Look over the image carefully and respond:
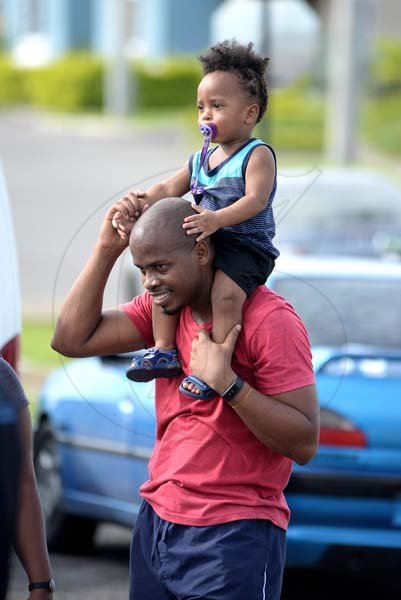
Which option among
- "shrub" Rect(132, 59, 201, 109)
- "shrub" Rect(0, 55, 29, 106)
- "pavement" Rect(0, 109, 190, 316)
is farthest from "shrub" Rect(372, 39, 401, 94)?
"shrub" Rect(0, 55, 29, 106)

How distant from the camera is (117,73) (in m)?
39.0

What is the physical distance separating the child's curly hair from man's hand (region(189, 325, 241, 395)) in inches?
22.6

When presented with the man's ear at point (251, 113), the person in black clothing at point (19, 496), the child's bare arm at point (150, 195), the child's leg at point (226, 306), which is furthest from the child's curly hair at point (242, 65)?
the person in black clothing at point (19, 496)

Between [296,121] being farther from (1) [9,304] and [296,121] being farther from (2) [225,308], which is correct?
(2) [225,308]

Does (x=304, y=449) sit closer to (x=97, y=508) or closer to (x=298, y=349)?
(x=298, y=349)

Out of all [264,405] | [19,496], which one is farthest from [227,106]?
[19,496]

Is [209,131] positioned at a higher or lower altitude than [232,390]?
higher

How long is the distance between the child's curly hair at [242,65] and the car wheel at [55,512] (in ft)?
12.7

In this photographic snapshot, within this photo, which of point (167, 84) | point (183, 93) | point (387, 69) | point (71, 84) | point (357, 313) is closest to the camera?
point (357, 313)

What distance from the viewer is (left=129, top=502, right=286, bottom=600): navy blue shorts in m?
3.40

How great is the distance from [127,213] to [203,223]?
0.28m

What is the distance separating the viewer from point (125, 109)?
131 ft

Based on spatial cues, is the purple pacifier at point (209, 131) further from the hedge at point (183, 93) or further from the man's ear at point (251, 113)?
the hedge at point (183, 93)

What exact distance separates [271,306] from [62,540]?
4.01 metres
